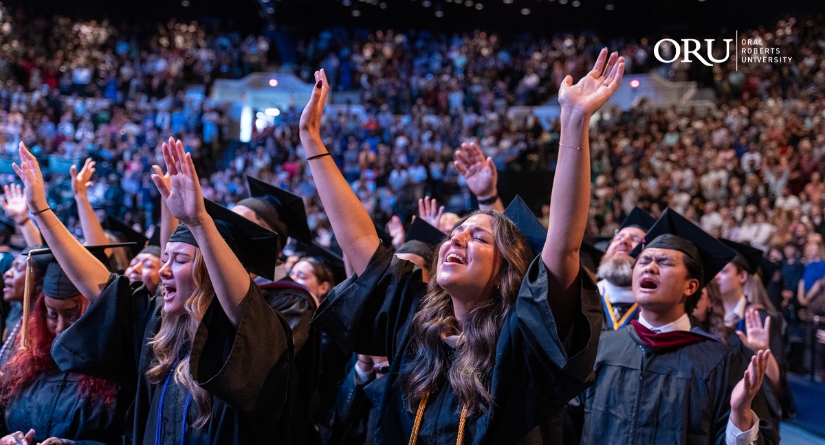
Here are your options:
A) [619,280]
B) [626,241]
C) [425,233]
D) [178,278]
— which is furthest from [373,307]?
[626,241]

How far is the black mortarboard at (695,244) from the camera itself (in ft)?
10.7

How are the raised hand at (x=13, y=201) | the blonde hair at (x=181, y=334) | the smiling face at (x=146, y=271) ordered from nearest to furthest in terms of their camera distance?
the blonde hair at (x=181, y=334)
the raised hand at (x=13, y=201)
the smiling face at (x=146, y=271)

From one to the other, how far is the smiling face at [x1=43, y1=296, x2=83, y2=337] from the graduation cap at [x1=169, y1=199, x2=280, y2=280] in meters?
0.76

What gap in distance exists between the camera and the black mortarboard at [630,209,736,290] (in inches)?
128

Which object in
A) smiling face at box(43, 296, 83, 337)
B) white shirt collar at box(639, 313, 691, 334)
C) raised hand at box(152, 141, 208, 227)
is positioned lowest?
white shirt collar at box(639, 313, 691, 334)

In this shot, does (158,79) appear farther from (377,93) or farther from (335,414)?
(335,414)

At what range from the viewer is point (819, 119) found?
12.0 m

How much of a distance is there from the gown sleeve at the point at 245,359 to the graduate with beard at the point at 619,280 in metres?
2.01

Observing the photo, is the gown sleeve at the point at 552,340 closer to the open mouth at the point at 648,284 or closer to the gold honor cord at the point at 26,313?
the open mouth at the point at 648,284

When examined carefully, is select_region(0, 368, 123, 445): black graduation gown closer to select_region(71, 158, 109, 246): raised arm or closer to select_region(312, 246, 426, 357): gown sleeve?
select_region(71, 158, 109, 246): raised arm

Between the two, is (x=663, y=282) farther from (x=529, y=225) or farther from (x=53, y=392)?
(x=53, y=392)

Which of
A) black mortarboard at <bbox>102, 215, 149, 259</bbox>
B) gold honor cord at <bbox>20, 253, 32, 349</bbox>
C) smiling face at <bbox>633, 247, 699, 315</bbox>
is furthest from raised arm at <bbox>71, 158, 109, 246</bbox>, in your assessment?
smiling face at <bbox>633, 247, 699, 315</bbox>

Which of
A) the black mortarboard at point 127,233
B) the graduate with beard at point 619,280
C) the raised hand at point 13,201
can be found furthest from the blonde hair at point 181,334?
the graduate with beard at point 619,280

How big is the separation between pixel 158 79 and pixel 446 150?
9.04 metres
